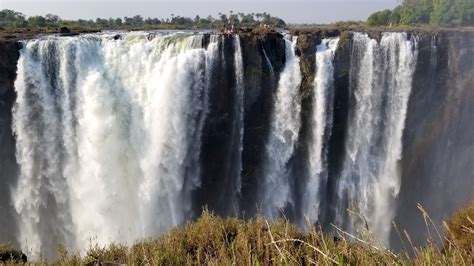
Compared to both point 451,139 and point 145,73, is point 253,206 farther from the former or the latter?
point 451,139

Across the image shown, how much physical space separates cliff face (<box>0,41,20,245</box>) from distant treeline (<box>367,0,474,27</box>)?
2652 cm

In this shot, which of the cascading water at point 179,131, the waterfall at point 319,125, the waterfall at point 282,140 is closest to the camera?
the cascading water at point 179,131

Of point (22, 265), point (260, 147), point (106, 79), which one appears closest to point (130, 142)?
point (106, 79)

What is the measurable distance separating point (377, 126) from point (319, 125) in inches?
112

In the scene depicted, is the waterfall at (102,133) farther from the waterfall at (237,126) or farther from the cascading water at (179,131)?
the waterfall at (237,126)

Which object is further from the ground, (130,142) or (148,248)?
(148,248)

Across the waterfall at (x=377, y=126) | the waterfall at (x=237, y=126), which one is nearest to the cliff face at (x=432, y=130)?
the waterfall at (x=377, y=126)

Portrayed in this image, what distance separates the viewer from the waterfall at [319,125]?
19703 mm

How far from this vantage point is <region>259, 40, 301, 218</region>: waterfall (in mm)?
19594

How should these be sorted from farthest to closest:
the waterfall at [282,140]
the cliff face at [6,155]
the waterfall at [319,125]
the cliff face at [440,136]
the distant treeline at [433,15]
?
the distant treeline at [433,15]
the cliff face at [440,136]
the waterfall at [319,125]
the waterfall at [282,140]
the cliff face at [6,155]

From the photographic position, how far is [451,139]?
73.0 ft

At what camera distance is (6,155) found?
59.5ft

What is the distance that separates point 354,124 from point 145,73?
9.30 meters

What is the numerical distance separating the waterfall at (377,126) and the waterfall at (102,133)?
6.81 metres
